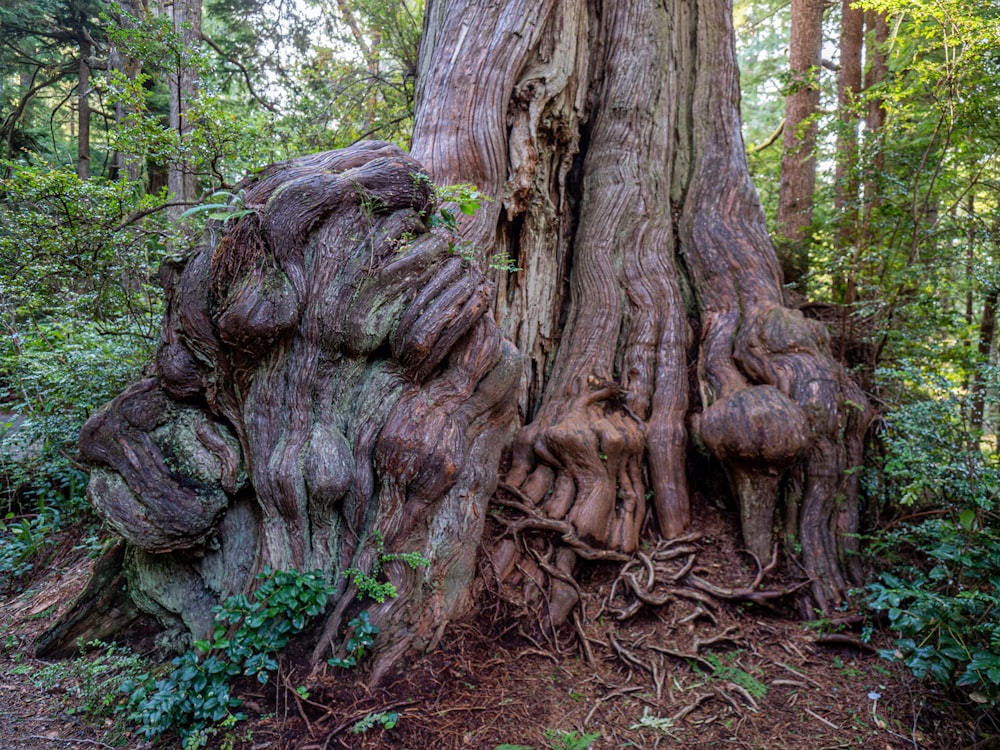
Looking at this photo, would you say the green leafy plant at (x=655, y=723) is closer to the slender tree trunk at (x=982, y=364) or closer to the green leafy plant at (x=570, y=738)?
the green leafy plant at (x=570, y=738)

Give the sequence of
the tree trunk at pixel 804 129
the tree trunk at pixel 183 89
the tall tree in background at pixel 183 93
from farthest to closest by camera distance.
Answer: the tree trunk at pixel 804 129
the tree trunk at pixel 183 89
the tall tree in background at pixel 183 93

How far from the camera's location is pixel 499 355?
3.38 meters

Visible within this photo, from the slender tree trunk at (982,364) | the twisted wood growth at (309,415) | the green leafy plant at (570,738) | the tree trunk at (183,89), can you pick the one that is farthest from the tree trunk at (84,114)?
the slender tree trunk at (982,364)

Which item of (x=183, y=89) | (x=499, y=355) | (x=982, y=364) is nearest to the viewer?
(x=499, y=355)

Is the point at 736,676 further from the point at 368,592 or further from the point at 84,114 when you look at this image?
the point at 84,114

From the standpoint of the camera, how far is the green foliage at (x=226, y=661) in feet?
8.14

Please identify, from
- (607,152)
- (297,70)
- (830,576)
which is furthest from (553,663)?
(297,70)

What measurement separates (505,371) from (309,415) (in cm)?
117

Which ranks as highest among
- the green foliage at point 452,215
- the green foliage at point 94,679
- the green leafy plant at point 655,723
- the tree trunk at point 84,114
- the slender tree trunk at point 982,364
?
the tree trunk at point 84,114

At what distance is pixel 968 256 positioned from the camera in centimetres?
466

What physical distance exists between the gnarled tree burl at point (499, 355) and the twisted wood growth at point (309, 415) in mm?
12

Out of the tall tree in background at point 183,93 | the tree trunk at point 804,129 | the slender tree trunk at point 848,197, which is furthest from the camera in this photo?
the tree trunk at point 804,129

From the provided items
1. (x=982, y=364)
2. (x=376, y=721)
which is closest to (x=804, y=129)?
(x=982, y=364)

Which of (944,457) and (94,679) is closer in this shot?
(94,679)
